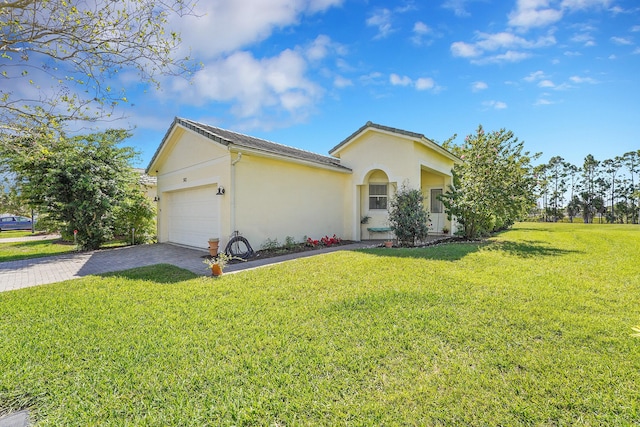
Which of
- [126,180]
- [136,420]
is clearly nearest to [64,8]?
[136,420]

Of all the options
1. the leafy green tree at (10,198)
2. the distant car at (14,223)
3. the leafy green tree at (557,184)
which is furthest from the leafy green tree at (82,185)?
the leafy green tree at (557,184)

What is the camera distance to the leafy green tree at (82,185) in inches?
490

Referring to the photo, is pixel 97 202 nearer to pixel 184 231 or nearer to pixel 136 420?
pixel 184 231

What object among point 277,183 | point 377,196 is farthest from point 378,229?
point 277,183

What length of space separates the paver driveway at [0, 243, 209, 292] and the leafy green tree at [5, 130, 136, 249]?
197cm

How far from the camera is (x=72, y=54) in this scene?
6.41 meters

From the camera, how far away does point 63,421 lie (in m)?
2.61

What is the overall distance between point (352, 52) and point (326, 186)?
605 centimetres

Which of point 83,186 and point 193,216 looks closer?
point 83,186

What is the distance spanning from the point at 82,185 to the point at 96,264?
495 cm

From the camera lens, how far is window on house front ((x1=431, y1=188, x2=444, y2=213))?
1766cm

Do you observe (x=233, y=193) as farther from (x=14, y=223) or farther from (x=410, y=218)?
(x=14, y=223)

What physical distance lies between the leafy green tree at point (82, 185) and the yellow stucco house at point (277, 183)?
2048 mm

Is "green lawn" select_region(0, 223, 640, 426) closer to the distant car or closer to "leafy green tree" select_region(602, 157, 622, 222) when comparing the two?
the distant car
